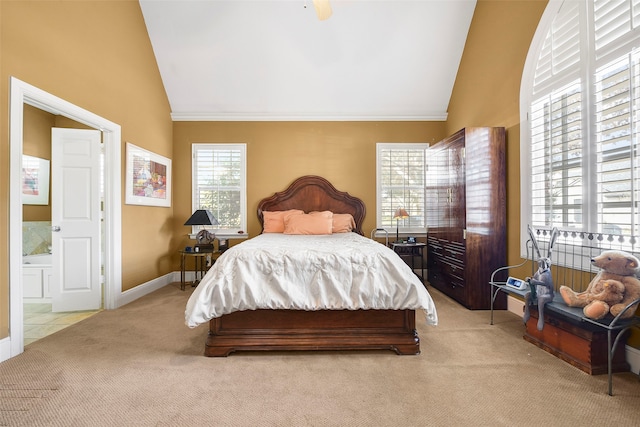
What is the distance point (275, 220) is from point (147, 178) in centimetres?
188

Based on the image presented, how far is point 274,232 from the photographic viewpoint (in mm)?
4602

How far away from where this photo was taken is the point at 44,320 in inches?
127

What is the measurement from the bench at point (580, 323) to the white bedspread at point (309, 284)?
915 millimetres

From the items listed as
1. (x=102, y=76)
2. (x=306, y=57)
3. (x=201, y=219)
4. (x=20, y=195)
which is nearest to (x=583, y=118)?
(x=306, y=57)

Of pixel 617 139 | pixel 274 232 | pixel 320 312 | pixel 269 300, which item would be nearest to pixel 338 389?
pixel 320 312

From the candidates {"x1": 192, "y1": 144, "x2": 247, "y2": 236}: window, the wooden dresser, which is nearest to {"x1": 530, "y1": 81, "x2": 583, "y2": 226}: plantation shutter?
the wooden dresser

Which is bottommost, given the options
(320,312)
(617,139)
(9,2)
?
(320,312)

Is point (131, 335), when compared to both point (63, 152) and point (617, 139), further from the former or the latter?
point (617, 139)

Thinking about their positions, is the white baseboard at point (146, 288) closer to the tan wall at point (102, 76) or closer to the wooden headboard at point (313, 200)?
the tan wall at point (102, 76)

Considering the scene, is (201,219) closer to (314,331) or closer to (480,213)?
(314,331)

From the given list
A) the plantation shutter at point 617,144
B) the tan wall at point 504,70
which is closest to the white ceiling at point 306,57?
the tan wall at point 504,70

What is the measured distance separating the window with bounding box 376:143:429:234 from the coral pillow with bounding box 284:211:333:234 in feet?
3.60

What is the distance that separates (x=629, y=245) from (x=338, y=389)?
2201 mm

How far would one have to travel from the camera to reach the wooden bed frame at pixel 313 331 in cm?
235
